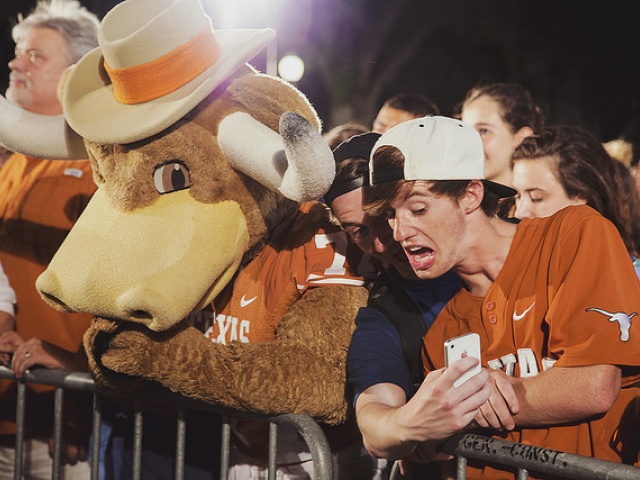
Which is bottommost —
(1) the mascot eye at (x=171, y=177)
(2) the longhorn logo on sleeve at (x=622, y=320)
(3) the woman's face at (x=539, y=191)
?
(2) the longhorn logo on sleeve at (x=622, y=320)

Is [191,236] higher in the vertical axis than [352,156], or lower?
lower

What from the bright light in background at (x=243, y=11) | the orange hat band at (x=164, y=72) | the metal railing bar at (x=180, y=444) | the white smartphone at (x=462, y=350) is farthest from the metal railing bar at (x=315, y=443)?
the bright light in background at (x=243, y=11)

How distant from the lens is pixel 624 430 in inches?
81.9

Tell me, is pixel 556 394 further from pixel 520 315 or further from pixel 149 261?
pixel 149 261

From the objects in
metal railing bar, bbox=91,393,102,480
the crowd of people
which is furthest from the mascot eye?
metal railing bar, bbox=91,393,102,480

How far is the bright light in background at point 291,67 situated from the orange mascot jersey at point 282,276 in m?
9.16

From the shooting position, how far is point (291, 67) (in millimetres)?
11938

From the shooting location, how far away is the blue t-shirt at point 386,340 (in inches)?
91.2

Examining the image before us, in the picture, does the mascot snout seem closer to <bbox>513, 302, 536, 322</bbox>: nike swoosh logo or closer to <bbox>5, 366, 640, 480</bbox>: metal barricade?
<bbox>5, 366, 640, 480</bbox>: metal barricade

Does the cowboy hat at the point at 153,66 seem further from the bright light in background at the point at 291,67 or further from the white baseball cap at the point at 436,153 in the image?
the bright light in background at the point at 291,67

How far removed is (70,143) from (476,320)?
1.56 m

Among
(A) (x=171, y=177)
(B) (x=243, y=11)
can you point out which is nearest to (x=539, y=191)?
(A) (x=171, y=177)

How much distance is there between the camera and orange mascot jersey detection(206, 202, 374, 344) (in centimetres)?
267

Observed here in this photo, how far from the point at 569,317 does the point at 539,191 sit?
1.40 metres
